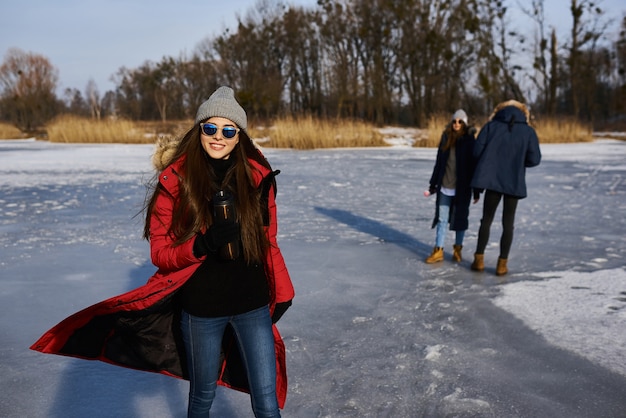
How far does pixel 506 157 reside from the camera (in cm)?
418

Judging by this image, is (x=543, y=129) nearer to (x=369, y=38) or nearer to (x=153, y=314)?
(x=369, y=38)

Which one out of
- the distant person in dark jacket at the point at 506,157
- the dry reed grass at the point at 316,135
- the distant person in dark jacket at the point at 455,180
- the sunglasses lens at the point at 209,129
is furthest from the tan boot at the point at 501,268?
the dry reed grass at the point at 316,135

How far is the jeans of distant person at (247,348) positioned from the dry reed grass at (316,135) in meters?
15.6

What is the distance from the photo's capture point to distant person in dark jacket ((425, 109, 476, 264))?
15.1 feet

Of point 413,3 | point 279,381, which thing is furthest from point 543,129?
point 279,381

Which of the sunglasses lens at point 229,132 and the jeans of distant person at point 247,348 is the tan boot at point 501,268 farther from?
the sunglasses lens at point 229,132

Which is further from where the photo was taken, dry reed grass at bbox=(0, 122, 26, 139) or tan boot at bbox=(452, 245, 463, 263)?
dry reed grass at bbox=(0, 122, 26, 139)

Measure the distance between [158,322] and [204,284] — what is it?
1.00 feet

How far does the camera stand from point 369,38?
1335 inches

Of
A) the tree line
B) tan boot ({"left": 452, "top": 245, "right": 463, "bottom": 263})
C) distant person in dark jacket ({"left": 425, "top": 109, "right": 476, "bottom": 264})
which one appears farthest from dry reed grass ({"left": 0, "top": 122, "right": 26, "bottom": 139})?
tan boot ({"left": 452, "top": 245, "right": 463, "bottom": 263})

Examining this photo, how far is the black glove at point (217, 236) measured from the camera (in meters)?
1.48

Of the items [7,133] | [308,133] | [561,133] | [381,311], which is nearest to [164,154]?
[381,311]

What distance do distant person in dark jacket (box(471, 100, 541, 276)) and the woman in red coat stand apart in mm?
2893

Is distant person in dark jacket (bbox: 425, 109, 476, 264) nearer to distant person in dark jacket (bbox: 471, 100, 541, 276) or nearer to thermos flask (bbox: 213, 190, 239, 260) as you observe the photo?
distant person in dark jacket (bbox: 471, 100, 541, 276)
